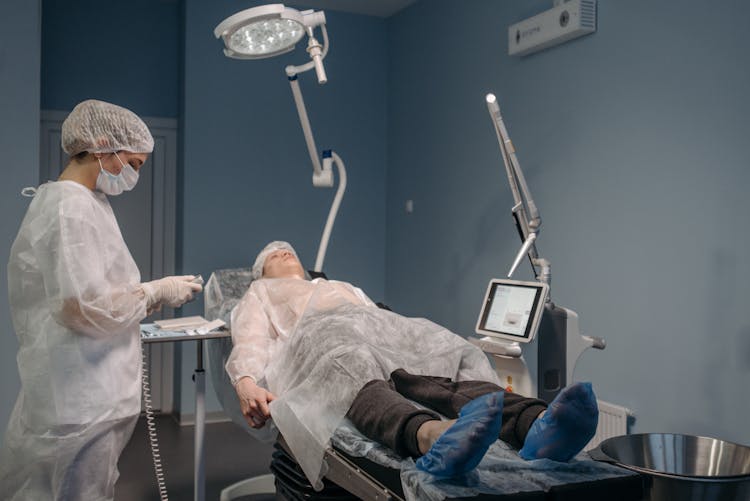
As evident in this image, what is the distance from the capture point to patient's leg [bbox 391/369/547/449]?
1622 millimetres

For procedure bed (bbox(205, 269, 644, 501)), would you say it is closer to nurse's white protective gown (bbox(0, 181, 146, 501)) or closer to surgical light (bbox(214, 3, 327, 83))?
nurse's white protective gown (bbox(0, 181, 146, 501))

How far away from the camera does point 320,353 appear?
80.9 inches

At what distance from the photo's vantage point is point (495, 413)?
1.30 m

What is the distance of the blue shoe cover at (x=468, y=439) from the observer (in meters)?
1.30

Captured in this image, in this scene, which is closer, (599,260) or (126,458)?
(599,260)

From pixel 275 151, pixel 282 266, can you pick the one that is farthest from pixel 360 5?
pixel 282 266

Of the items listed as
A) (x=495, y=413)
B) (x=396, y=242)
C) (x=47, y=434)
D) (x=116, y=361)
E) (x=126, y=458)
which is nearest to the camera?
(x=495, y=413)

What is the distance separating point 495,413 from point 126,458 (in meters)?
2.55

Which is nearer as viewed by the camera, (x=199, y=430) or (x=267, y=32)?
(x=267, y=32)

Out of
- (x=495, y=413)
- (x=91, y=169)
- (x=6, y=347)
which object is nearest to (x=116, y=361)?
(x=91, y=169)

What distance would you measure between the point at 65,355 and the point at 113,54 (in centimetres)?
278

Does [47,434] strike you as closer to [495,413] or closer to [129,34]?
[495,413]

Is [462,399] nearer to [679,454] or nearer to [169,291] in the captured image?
[679,454]

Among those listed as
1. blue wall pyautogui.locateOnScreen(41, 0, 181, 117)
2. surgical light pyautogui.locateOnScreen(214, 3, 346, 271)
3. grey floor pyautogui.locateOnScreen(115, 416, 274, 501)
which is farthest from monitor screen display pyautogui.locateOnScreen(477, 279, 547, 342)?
blue wall pyautogui.locateOnScreen(41, 0, 181, 117)
